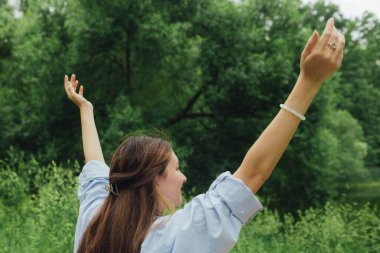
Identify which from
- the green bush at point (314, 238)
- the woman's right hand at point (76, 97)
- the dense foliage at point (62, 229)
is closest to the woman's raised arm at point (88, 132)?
the woman's right hand at point (76, 97)

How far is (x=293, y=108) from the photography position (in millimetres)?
1345

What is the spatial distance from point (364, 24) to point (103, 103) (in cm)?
3015

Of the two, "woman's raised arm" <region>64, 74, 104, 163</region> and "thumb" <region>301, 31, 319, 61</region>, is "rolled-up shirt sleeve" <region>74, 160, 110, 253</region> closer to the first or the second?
"woman's raised arm" <region>64, 74, 104, 163</region>

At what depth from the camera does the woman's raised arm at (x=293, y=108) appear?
130 cm

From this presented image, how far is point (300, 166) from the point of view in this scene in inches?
656

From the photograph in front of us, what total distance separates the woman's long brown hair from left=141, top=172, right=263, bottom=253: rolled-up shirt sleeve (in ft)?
0.63

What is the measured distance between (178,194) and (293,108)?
0.42 meters

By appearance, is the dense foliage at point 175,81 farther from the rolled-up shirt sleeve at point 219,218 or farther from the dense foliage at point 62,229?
the rolled-up shirt sleeve at point 219,218

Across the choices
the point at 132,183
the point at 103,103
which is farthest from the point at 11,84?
the point at 132,183

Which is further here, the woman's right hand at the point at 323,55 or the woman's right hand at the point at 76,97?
the woman's right hand at the point at 76,97

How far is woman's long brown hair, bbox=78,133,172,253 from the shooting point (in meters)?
1.50

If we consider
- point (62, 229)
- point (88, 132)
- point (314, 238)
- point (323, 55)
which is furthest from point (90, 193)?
point (314, 238)

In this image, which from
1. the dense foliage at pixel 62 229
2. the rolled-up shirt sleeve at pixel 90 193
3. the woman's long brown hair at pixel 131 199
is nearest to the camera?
the woman's long brown hair at pixel 131 199

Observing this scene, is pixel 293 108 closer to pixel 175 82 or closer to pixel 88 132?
pixel 88 132
